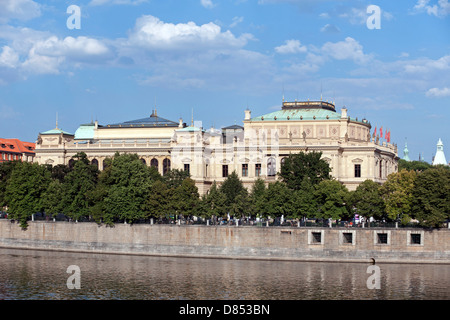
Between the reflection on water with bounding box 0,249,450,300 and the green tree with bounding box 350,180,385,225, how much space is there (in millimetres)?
8378

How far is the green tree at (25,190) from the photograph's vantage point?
92250mm

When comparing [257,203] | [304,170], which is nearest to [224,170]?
[304,170]

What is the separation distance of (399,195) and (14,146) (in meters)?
102

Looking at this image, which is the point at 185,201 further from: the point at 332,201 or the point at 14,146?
the point at 14,146

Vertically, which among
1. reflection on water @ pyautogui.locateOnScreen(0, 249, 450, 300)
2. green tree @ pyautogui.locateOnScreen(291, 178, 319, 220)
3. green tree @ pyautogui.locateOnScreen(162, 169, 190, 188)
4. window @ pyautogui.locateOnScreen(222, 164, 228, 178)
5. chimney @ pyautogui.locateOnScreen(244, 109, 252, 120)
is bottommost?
reflection on water @ pyautogui.locateOnScreen(0, 249, 450, 300)

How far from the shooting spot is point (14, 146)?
161000mm

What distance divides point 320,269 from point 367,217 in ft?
40.1

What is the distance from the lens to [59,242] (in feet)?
294

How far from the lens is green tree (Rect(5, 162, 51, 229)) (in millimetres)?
92250

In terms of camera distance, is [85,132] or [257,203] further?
[85,132]

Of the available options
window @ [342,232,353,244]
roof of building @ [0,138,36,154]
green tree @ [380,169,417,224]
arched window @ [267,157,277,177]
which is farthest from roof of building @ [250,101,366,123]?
roof of building @ [0,138,36,154]

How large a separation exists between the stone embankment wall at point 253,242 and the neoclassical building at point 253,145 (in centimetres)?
3018

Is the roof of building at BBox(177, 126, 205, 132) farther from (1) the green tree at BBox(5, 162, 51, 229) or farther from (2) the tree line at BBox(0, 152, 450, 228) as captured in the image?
(1) the green tree at BBox(5, 162, 51, 229)
